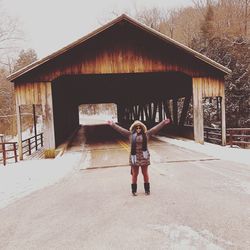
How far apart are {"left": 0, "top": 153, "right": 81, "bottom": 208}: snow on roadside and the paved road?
0.44 metres

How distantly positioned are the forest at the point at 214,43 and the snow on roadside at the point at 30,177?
754 inches

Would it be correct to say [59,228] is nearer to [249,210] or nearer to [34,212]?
[34,212]

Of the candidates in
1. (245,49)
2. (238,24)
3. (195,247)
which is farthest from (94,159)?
(238,24)

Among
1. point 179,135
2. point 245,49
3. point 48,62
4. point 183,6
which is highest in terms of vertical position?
point 183,6

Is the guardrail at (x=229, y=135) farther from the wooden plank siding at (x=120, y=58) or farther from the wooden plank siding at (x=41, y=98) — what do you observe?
the wooden plank siding at (x=41, y=98)

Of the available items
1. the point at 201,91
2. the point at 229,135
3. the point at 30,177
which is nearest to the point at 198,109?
the point at 201,91

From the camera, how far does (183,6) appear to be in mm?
63250

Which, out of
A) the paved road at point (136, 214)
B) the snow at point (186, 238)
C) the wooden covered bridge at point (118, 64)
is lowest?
the paved road at point (136, 214)

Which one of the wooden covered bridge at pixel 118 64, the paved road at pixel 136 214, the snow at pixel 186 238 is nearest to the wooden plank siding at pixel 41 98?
the wooden covered bridge at pixel 118 64

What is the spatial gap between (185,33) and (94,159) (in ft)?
161

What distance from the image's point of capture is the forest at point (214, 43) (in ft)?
92.8

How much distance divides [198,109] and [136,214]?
469 inches

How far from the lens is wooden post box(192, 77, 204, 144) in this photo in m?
16.6

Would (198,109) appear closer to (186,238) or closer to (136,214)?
(136,214)
